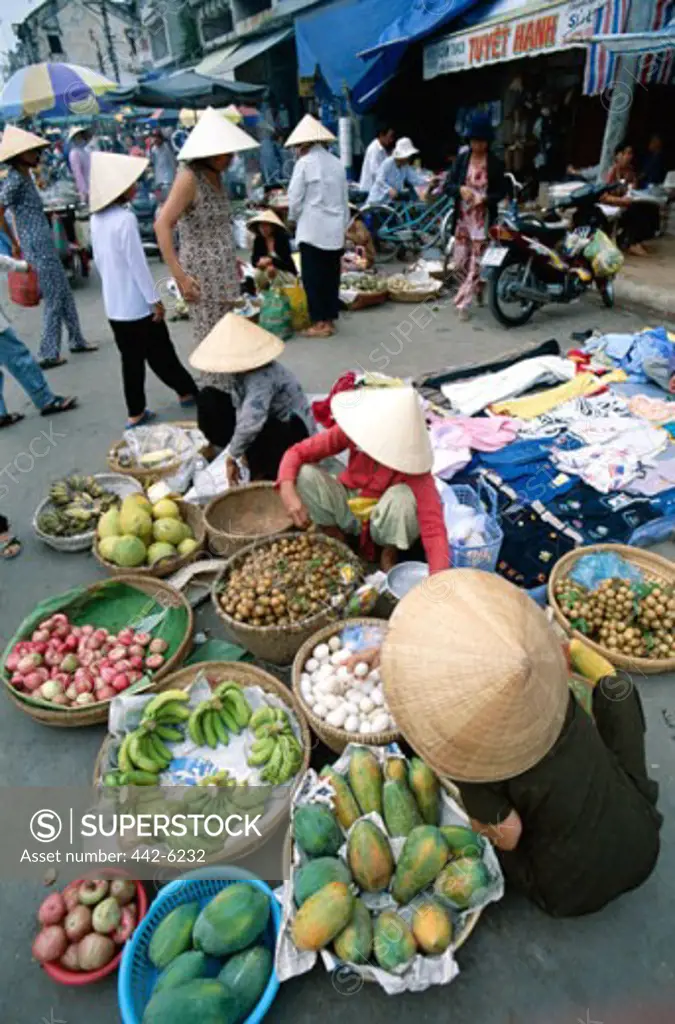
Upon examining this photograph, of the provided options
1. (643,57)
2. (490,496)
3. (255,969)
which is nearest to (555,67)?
(643,57)

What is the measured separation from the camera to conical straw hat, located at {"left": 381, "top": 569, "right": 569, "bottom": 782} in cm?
128

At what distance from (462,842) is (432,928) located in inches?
9.1

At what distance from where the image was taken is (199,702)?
7.49ft

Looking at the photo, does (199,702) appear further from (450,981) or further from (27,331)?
(27,331)

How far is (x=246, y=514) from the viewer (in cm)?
327

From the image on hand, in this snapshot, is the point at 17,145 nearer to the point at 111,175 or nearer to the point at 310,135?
the point at 111,175

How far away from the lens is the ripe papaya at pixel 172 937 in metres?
1.58

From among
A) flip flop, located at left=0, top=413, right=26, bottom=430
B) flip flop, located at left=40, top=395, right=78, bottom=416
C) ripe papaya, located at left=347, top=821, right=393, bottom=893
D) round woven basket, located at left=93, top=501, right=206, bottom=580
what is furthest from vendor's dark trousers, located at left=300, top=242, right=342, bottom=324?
ripe papaya, located at left=347, top=821, right=393, bottom=893

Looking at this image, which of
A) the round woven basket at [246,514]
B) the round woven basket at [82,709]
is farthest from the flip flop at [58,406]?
the round woven basket at [82,709]

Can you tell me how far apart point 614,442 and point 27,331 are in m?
6.48

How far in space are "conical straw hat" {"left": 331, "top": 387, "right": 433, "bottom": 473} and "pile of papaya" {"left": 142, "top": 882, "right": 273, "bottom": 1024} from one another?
1.47 metres

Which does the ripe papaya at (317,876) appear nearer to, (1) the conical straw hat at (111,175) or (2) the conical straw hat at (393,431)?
(2) the conical straw hat at (393,431)

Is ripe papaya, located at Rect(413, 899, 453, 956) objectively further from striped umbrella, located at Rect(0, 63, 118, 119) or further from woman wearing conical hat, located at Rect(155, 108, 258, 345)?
striped umbrella, located at Rect(0, 63, 118, 119)

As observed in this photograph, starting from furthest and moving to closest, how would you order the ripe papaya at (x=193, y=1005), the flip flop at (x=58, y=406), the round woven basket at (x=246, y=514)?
the flip flop at (x=58, y=406) < the round woven basket at (x=246, y=514) < the ripe papaya at (x=193, y=1005)
